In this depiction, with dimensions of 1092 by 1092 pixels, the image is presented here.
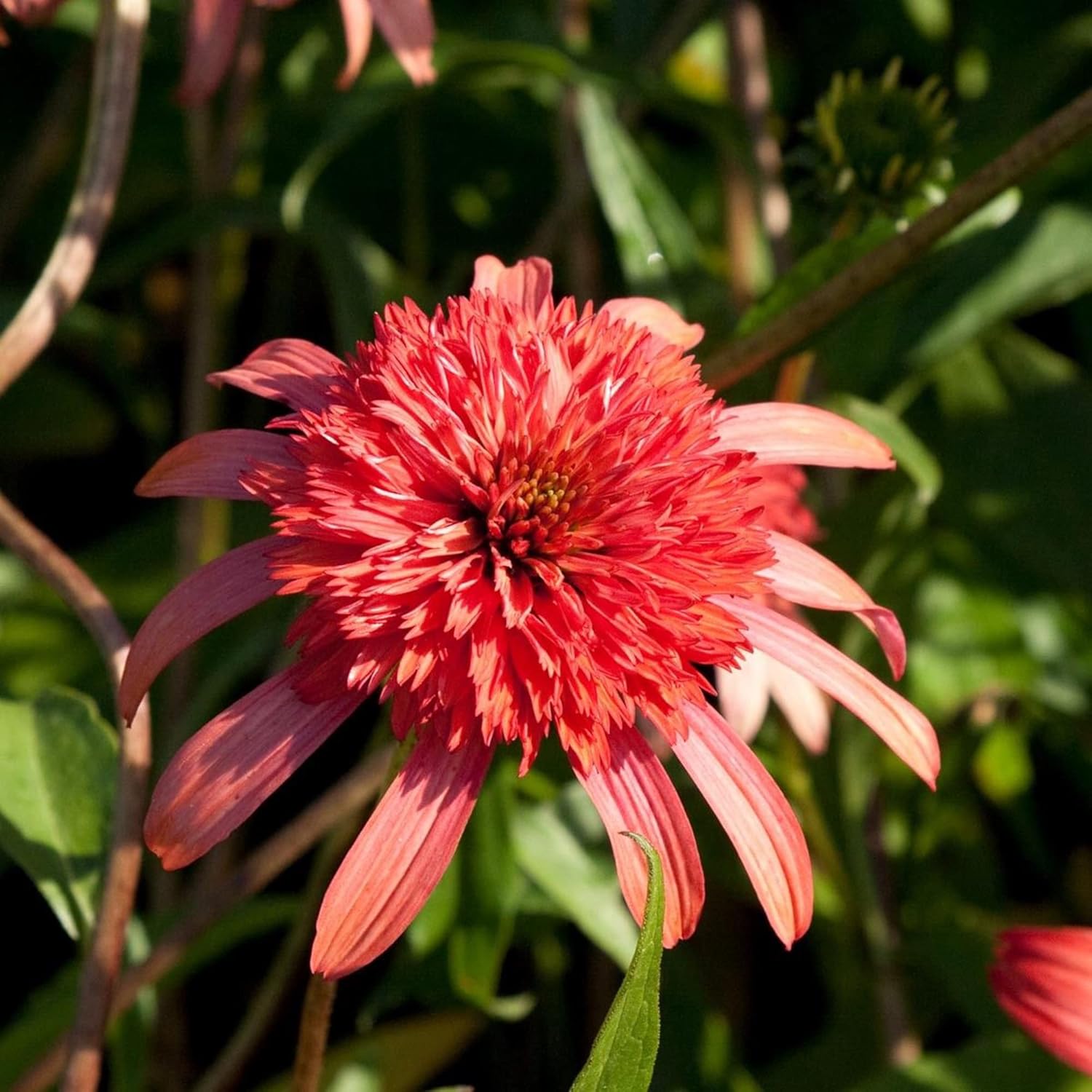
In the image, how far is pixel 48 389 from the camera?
3.65 ft

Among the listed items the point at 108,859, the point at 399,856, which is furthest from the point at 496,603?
the point at 108,859

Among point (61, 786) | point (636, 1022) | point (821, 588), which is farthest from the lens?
point (61, 786)

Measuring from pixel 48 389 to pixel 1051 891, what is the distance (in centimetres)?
90

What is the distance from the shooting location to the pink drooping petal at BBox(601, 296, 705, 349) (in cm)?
56

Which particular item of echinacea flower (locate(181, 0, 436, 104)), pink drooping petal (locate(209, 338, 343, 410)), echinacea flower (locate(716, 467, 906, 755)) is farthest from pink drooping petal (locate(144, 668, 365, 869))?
echinacea flower (locate(181, 0, 436, 104))

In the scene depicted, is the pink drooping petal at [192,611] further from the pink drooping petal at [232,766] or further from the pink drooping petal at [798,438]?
the pink drooping petal at [798,438]

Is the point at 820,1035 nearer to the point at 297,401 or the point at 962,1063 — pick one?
the point at 962,1063

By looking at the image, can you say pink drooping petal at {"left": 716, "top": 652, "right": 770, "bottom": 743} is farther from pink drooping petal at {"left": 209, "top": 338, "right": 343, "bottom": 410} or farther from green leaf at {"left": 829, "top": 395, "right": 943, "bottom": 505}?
pink drooping petal at {"left": 209, "top": 338, "right": 343, "bottom": 410}

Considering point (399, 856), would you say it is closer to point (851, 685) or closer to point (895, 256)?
point (851, 685)

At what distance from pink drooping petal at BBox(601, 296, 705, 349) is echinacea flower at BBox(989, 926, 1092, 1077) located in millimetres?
314

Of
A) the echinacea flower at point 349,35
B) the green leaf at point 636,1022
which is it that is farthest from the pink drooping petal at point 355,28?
the green leaf at point 636,1022

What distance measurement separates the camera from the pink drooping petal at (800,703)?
0.68 m

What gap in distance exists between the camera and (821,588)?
1.72 feet

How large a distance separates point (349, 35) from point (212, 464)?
27 cm
